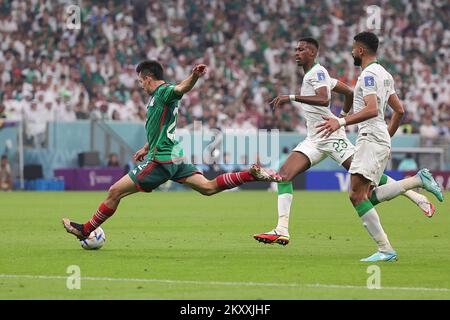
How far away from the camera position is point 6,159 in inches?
1310

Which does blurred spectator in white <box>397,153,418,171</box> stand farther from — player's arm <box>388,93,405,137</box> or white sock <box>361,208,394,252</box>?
white sock <box>361,208,394,252</box>

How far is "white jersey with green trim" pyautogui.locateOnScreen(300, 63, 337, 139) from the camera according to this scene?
1422 centimetres

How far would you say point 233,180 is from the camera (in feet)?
43.7

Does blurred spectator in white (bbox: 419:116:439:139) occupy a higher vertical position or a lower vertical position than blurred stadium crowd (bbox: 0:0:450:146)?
lower

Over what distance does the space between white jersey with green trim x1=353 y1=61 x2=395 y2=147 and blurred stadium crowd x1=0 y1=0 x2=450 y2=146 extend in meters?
21.8

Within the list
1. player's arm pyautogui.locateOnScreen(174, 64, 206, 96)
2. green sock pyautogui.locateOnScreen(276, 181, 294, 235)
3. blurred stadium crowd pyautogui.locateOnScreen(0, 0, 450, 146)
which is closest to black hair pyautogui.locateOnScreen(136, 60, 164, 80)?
player's arm pyautogui.locateOnScreen(174, 64, 206, 96)

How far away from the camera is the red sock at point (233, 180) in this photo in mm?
13195

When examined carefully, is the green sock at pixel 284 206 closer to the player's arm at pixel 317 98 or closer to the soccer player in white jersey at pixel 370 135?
the player's arm at pixel 317 98

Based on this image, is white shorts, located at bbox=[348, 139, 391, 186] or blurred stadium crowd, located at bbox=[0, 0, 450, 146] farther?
blurred stadium crowd, located at bbox=[0, 0, 450, 146]

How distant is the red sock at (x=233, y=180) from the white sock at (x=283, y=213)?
2.89ft

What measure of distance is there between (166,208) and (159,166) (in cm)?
1049

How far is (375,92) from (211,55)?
26603 mm

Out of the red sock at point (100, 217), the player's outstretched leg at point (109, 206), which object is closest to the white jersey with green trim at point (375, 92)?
the player's outstretched leg at point (109, 206)
